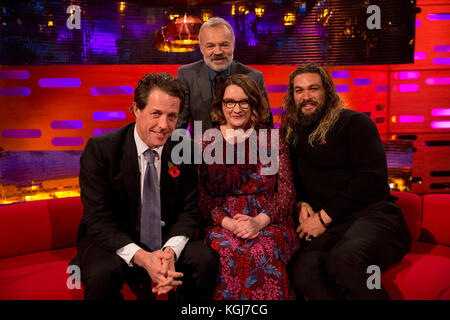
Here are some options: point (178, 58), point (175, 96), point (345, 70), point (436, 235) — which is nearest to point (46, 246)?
point (175, 96)

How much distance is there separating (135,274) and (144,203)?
377 millimetres

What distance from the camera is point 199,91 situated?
266 cm

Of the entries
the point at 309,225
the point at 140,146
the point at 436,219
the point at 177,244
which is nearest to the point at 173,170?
the point at 140,146

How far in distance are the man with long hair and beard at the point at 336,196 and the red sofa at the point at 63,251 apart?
0.22 m

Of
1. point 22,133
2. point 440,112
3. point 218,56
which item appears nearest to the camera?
point 218,56

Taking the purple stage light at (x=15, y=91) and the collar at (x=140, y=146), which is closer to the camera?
the collar at (x=140, y=146)

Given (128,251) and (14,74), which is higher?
(14,74)

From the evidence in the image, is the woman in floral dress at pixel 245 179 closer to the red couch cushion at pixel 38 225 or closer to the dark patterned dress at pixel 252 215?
the dark patterned dress at pixel 252 215

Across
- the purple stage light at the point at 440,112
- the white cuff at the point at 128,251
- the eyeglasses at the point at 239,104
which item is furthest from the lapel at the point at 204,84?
the purple stage light at the point at 440,112

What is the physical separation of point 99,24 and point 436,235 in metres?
3.48

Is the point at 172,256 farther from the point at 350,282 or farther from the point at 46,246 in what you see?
the point at 46,246

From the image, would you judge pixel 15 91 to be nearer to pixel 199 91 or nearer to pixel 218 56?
pixel 199 91

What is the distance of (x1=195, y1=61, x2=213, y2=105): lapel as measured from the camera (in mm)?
2643

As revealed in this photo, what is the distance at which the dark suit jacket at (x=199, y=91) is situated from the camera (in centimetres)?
260
